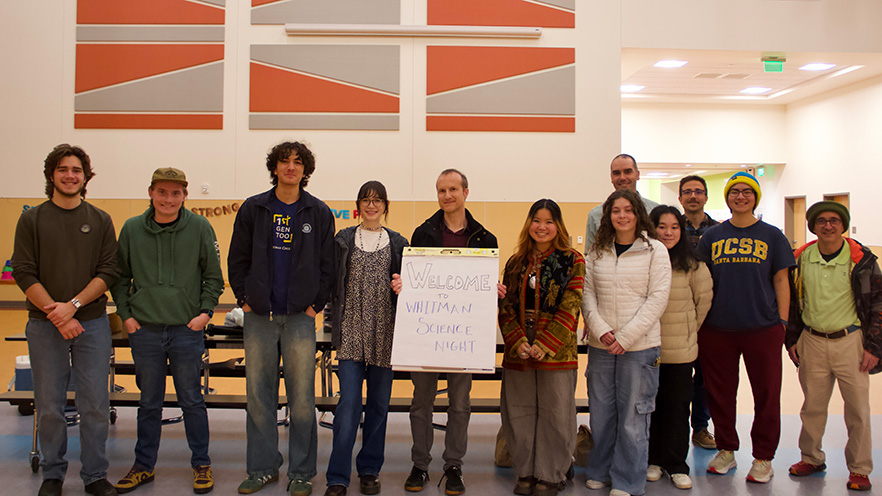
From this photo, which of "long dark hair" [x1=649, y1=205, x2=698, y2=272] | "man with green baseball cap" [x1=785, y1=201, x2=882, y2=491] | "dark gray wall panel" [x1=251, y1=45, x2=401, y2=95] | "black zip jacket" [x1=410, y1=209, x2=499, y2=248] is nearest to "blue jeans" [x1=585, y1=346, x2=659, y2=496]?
"long dark hair" [x1=649, y1=205, x2=698, y2=272]

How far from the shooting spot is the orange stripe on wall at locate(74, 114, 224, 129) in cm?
892

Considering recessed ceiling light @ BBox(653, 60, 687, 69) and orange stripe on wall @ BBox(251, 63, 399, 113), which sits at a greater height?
recessed ceiling light @ BBox(653, 60, 687, 69)

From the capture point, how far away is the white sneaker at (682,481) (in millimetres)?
3018

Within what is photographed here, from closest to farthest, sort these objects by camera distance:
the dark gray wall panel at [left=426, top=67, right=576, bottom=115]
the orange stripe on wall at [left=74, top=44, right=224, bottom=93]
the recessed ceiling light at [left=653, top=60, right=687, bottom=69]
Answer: the orange stripe on wall at [left=74, top=44, right=224, bottom=93], the dark gray wall panel at [left=426, top=67, right=576, bottom=115], the recessed ceiling light at [left=653, top=60, right=687, bottom=69]

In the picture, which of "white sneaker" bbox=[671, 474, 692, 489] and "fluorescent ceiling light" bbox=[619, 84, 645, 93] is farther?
"fluorescent ceiling light" bbox=[619, 84, 645, 93]

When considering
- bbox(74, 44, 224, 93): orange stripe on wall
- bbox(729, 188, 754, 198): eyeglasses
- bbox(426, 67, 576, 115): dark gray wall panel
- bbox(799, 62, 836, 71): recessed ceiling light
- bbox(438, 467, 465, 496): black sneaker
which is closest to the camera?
bbox(438, 467, 465, 496): black sneaker

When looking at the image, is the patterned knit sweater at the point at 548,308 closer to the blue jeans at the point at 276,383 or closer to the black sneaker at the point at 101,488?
the blue jeans at the point at 276,383

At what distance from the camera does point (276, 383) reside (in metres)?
2.94

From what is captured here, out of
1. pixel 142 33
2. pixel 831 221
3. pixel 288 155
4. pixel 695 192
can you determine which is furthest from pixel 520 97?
pixel 288 155

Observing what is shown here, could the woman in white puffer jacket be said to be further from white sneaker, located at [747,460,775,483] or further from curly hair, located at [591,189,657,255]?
white sneaker, located at [747,460,775,483]

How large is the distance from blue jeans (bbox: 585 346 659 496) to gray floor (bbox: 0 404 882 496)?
165 millimetres

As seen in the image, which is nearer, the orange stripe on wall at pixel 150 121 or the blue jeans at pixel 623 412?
the blue jeans at pixel 623 412

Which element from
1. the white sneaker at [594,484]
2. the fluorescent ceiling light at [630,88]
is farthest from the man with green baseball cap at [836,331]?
the fluorescent ceiling light at [630,88]

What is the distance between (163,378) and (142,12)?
8.05 m
